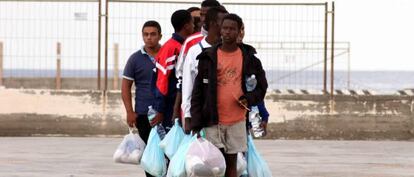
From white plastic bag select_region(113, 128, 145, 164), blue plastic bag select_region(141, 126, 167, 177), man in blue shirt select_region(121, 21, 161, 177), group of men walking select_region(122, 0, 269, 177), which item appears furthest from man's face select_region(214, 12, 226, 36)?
white plastic bag select_region(113, 128, 145, 164)

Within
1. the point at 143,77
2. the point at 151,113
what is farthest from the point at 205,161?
the point at 143,77

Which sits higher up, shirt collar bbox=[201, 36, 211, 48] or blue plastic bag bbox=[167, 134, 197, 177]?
shirt collar bbox=[201, 36, 211, 48]

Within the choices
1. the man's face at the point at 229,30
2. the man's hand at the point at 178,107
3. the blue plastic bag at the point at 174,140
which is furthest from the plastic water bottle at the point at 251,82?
the blue plastic bag at the point at 174,140

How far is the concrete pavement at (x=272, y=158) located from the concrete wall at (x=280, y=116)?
0.75 feet

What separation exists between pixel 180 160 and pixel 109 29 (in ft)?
35.8

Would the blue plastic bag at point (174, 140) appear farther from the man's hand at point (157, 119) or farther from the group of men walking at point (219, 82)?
the man's hand at point (157, 119)

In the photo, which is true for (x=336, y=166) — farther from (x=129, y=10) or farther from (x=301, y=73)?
(x=301, y=73)

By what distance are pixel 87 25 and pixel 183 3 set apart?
162 cm

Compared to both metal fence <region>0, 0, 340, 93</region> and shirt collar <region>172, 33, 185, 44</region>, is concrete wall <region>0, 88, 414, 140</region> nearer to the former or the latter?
metal fence <region>0, 0, 340, 93</region>

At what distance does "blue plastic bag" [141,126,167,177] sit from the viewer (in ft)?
36.8

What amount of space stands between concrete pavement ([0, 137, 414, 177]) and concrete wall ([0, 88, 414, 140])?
0.23m

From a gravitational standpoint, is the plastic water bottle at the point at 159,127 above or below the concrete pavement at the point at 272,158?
above

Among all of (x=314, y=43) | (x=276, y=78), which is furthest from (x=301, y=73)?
(x=314, y=43)

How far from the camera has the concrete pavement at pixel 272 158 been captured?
14.9 meters
